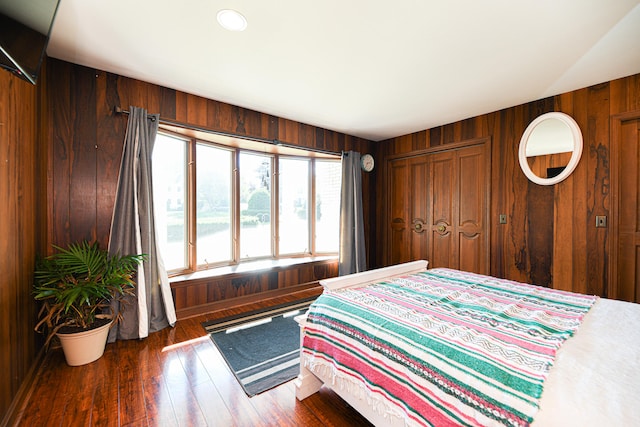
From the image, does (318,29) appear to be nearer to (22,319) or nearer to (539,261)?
(22,319)

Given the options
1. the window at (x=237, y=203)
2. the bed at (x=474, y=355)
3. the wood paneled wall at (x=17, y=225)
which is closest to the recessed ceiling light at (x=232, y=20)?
the wood paneled wall at (x=17, y=225)

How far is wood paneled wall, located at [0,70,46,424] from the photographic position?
1383 mm

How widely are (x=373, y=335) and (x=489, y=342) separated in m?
0.48

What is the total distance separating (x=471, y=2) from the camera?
146 cm

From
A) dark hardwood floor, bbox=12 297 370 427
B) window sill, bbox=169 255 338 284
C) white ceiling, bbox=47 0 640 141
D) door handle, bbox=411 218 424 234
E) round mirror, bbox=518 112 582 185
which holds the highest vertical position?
white ceiling, bbox=47 0 640 141

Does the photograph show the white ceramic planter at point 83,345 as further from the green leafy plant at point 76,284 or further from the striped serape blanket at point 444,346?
the striped serape blanket at point 444,346

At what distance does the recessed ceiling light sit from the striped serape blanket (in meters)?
1.85

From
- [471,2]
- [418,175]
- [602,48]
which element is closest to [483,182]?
[418,175]

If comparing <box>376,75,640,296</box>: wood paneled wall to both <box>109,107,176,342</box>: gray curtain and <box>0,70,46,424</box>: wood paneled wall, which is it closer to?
<box>109,107,176,342</box>: gray curtain

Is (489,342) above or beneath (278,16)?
beneath

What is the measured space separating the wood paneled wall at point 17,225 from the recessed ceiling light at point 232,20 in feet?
3.93

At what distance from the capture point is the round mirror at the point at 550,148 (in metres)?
2.55

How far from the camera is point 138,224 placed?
2.33 m

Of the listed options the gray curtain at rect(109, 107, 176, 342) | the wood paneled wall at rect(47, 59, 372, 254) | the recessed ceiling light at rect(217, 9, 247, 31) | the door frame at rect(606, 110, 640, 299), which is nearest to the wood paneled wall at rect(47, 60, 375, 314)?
the wood paneled wall at rect(47, 59, 372, 254)
